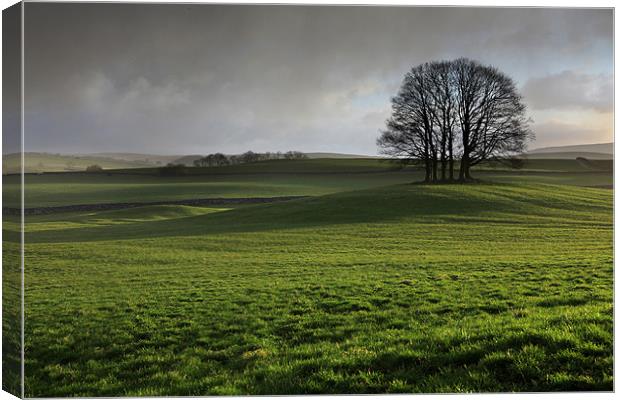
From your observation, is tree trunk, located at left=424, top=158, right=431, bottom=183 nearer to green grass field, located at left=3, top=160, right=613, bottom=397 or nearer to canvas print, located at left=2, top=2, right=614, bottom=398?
canvas print, located at left=2, top=2, right=614, bottom=398

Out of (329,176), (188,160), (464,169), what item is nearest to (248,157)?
(188,160)

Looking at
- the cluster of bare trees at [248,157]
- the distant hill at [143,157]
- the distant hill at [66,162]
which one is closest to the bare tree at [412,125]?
the cluster of bare trees at [248,157]

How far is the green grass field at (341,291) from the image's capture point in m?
7.66

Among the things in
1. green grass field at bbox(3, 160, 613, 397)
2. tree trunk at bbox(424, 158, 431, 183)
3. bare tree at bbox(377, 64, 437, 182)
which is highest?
bare tree at bbox(377, 64, 437, 182)

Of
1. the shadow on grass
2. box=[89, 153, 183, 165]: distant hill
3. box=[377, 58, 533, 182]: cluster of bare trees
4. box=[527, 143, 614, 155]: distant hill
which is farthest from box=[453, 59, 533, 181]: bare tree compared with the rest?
box=[89, 153, 183, 165]: distant hill

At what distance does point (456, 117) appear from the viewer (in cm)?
1450

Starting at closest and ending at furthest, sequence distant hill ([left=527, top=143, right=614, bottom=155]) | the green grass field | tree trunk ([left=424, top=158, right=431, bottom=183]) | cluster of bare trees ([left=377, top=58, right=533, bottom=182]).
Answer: the green grass field
distant hill ([left=527, top=143, right=614, bottom=155])
cluster of bare trees ([left=377, top=58, right=533, bottom=182])
tree trunk ([left=424, top=158, right=431, bottom=183])

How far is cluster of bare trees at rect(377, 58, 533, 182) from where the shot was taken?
14.0 metres

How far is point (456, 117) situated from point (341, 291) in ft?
20.0

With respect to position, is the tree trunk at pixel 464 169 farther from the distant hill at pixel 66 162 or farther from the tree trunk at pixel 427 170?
the distant hill at pixel 66 162

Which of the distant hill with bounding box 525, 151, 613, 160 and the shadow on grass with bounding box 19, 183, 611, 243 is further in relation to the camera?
the shadow on grass with bounding box 19, 183, 611, 243

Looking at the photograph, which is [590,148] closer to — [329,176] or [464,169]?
[464,169]

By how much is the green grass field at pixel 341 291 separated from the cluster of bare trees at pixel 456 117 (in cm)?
124

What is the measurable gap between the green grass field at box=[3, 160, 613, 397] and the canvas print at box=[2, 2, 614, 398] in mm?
55
